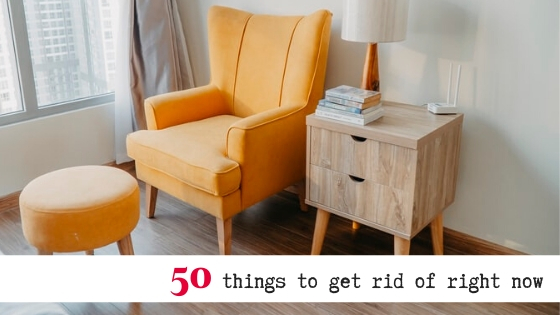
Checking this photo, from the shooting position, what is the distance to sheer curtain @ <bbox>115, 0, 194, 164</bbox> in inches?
118

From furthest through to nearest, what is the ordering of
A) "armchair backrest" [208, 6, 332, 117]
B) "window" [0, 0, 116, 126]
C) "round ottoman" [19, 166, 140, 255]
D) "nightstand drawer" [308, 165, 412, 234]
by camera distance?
"window" [0, 0, 116, 126] → "armchair backrest" [208, 6, 332, 117] → "nightstand drawer" [308, 165, 412, 234] → "round ottoman" [19, 166, 140, 255]

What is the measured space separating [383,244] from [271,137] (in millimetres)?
711

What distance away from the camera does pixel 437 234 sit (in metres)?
2.15

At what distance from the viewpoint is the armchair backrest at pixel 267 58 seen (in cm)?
235

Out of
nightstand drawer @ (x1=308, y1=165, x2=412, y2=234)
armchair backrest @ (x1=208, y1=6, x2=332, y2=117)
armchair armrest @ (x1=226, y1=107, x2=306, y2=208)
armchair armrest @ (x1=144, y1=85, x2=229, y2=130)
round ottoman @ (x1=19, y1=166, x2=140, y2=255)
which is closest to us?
round ottoman @ (x1=19, y1=166, x2=140, y2=255)

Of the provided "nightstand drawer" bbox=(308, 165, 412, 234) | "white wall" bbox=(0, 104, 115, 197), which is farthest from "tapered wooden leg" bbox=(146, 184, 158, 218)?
"nightstand drawer" bbox=(308, 165, 412, 234)

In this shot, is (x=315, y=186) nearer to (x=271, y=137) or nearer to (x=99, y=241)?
(x=271, y=137)

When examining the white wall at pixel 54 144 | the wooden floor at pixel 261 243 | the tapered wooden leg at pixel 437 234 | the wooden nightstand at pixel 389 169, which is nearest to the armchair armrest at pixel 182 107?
the wooden floor at pixel 261 243

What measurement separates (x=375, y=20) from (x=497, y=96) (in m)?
0.59

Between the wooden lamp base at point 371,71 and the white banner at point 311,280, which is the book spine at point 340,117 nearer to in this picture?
the wooden lamp base at point 371,71

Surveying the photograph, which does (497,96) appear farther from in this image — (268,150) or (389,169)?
(268,150)

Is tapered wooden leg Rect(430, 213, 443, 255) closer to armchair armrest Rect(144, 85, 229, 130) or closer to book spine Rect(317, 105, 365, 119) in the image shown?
book spine Rect(317, 105, 365, 119)

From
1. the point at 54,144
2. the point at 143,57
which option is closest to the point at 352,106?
the point at 143,57

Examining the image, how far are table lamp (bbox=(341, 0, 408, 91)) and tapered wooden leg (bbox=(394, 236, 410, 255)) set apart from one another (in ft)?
2.49
